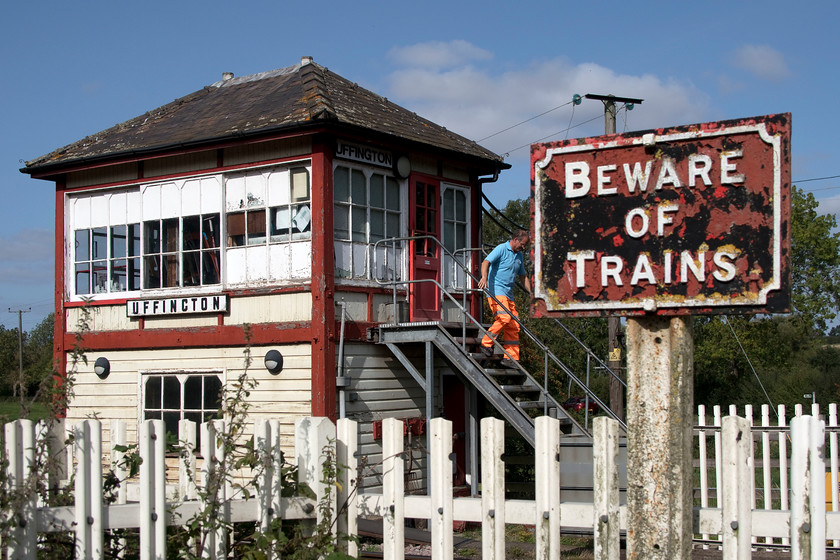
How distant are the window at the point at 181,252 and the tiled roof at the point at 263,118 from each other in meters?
1.17

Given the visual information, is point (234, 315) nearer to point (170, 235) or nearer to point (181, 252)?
point (181, 252)

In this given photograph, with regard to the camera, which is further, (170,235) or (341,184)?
(170,235)

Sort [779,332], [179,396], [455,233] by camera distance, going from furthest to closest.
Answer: [779,332] < [455,233] < [179,396]

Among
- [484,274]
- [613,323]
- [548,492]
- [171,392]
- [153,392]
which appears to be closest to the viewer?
[548,492]

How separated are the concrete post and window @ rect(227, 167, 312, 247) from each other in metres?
9.20

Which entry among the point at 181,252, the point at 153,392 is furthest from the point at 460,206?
the point at 153,392

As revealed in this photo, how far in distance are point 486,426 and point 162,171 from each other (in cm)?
1048

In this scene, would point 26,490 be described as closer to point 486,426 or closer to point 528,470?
point 486,426

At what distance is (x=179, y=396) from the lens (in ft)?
44.2

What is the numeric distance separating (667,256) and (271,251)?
381 inches

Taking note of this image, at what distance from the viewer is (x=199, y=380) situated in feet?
43.7

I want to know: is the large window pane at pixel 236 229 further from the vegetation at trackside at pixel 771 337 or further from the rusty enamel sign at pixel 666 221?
the vegetation at trackside at pixel 771 337

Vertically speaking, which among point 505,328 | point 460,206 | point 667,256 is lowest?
point 505,328

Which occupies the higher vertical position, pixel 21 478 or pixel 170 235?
pixel 170 235
